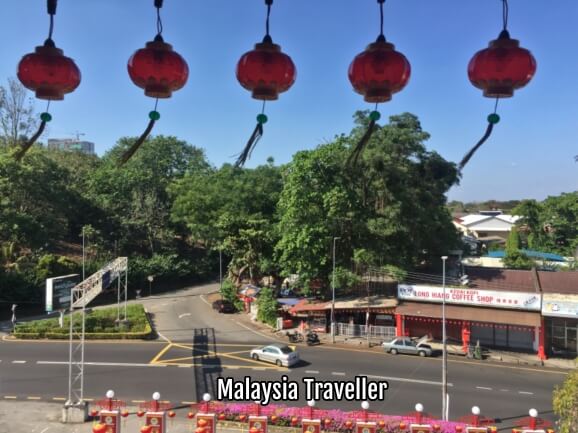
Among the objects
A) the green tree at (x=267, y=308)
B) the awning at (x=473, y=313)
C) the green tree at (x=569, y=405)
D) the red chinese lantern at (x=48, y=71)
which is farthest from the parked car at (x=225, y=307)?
the red chinese lantern at (x=48, y=71)

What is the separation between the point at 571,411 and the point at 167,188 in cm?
4910

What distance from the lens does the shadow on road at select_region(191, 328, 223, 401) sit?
19938 millimetres

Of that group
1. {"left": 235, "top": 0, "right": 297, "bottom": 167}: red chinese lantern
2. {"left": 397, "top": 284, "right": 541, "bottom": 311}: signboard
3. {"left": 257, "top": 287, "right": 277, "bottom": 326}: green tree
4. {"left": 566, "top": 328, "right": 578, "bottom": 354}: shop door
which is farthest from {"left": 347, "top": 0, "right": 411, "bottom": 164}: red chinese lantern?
{"left": 257, "top": 287, "right": 277, "bottom": 326}: green tree

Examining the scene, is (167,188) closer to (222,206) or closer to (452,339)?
(222,206)


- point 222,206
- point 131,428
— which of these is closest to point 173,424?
point 131,428

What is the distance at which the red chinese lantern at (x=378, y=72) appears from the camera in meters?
4.03

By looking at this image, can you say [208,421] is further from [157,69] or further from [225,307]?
[225,307]

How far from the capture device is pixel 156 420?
42.7 ft

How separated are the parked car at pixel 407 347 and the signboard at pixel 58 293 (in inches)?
667

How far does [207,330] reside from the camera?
3164 cm

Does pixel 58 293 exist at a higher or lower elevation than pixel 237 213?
lower

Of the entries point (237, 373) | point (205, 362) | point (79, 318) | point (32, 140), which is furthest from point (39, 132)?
point (79, 318)

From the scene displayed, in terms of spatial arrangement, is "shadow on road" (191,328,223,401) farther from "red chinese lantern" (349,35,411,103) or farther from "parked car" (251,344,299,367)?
"red chinese lantern" (349,35,411,103)

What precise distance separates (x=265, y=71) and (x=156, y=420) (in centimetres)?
1186
